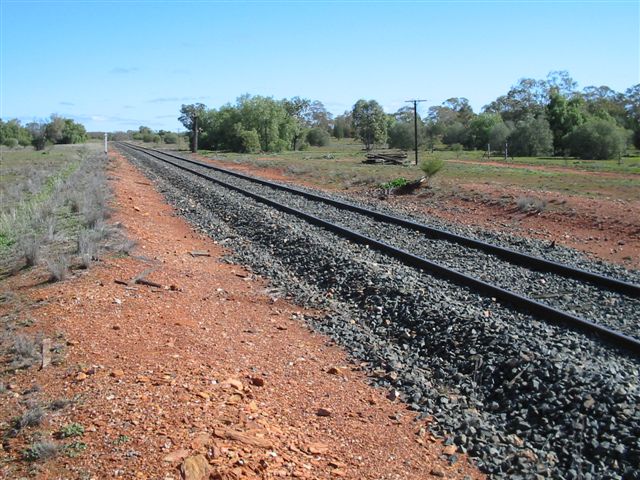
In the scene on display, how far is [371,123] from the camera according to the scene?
332 feet

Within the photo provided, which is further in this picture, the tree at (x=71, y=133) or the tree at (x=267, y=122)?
the tree at (x=71, y=133)

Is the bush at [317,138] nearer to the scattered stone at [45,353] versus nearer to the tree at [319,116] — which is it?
the tree at [319,116]

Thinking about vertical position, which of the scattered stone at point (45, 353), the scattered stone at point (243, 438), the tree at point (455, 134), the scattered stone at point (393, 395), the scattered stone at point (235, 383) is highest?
the tree at point (455, 134)

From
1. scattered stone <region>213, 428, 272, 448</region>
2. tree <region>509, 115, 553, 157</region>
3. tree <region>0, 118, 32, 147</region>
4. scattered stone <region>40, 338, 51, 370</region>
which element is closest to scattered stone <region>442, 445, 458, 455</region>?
scattered stone <region>213, 428, 272, 448</region>

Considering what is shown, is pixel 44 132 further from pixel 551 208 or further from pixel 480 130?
pixel 551 208

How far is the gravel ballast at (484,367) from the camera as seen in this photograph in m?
4.77

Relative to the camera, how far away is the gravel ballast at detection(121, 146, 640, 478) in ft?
15.7

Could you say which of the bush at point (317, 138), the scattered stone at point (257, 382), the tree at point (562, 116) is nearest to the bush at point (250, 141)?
the bush at point (317, 138)

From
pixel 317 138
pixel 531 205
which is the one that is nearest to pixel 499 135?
pixel 317 138

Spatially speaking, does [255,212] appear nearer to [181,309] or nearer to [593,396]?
[181,309]

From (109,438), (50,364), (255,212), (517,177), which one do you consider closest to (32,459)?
(109,438)

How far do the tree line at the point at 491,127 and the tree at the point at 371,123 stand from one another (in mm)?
165

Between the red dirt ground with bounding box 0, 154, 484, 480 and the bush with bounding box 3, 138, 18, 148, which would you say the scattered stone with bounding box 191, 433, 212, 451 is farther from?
the bush with bounding box 3, 138, 18, 148

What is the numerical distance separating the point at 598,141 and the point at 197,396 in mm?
60472
